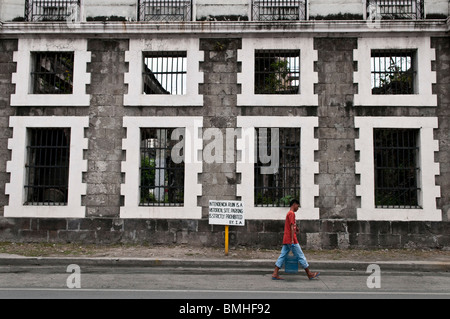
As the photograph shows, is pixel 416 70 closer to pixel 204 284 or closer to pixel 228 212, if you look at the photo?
pixel 228 212

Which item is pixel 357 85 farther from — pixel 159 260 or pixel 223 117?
pixel 159 260

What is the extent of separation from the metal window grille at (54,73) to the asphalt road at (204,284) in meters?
6.02

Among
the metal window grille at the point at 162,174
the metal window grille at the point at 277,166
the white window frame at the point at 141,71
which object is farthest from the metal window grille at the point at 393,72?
the metal window grille at the point at 162,174

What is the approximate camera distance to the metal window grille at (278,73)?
1248 centimetres

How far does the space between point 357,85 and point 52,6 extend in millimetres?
10518

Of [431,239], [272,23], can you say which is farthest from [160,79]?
[431,239]

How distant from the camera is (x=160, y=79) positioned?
1259cm

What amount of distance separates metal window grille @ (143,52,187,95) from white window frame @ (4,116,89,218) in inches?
97.2

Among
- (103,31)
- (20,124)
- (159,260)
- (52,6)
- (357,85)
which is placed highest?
(52,6)

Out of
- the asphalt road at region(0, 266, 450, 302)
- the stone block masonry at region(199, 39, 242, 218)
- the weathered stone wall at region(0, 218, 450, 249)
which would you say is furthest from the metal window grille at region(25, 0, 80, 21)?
the asphalt road at region(0, 266, 450, 302)

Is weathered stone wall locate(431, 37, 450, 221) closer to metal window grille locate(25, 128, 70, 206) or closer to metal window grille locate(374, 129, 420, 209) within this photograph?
metal window grille locate(374, 129, 420, 209)

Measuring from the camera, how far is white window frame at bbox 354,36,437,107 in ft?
39.3

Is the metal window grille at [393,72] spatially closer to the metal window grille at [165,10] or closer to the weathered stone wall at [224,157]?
the weathered stone wall at [224,157]

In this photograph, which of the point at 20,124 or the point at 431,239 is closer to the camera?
the point at 431,239
